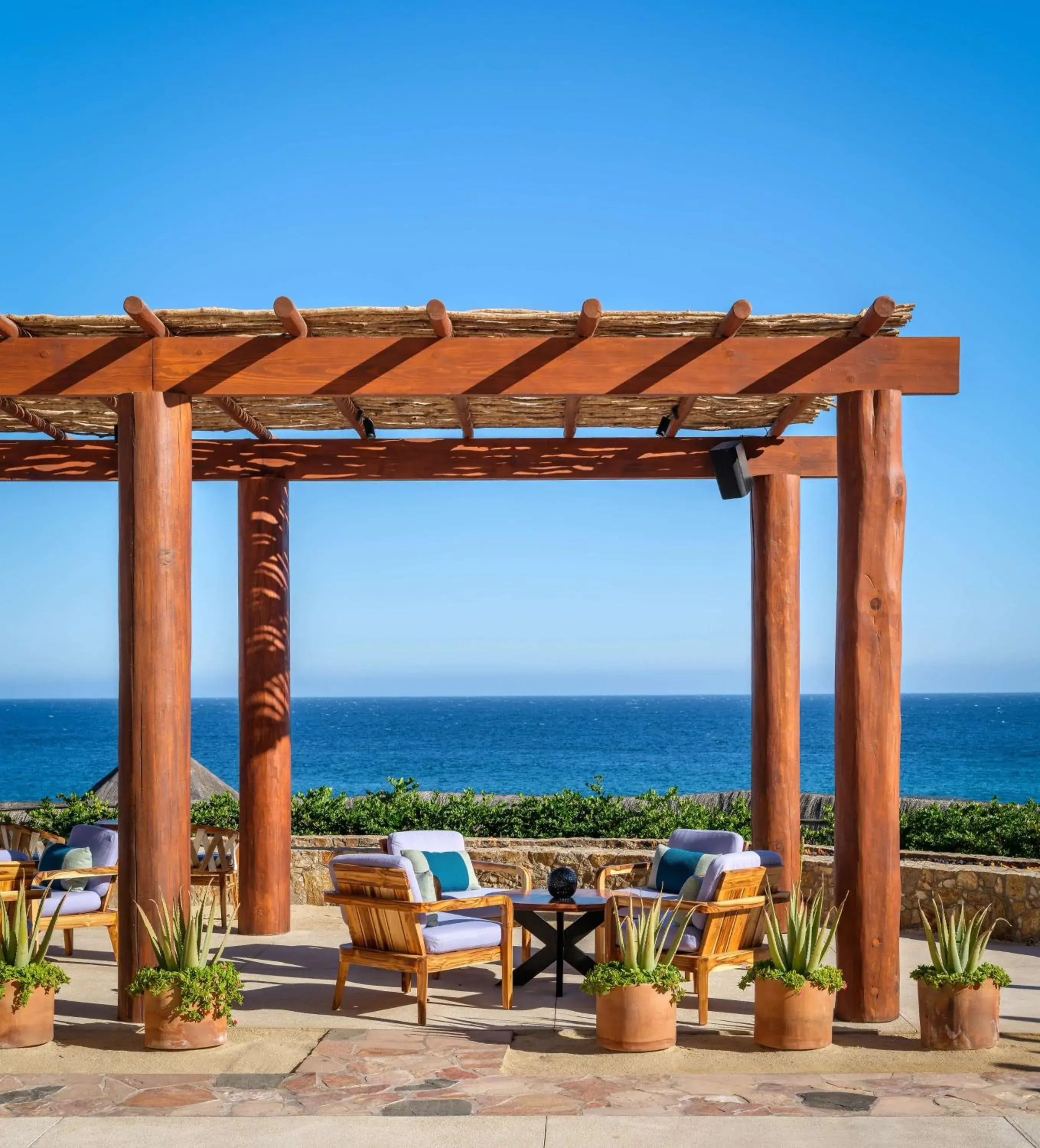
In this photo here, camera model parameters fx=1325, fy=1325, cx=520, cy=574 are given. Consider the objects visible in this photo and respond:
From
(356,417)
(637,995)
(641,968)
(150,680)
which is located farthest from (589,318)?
(637,995)

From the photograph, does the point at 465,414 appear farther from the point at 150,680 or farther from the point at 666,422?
the point at 150,680

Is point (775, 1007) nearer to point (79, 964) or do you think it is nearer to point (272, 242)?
point (79, 964)

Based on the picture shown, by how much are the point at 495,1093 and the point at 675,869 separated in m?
2.87

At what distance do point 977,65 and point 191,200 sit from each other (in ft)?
28.3

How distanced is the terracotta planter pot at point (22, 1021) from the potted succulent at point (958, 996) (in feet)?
12.9

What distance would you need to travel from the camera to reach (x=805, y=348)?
6594mm

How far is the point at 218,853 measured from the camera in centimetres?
970

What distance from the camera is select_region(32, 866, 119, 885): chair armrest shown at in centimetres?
805

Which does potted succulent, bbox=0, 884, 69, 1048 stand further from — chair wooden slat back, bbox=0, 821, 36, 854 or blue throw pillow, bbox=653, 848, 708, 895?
chair wooden slat back, bbox=0, 821, 36, 854

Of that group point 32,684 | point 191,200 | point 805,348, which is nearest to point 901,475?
point 805,348

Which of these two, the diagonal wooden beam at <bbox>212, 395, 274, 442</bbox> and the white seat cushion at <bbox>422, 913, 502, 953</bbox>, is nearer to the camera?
the white seat cushion at <bbox>422, 913, 502, 953</bbox>

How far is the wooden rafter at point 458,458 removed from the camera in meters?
9.07

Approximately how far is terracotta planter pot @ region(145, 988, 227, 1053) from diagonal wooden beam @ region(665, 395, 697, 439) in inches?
163

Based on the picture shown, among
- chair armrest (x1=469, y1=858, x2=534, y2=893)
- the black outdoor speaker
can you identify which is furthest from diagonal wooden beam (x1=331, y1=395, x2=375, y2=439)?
chair armrest (x1=469, y1=858, x2=534, y2=893)
